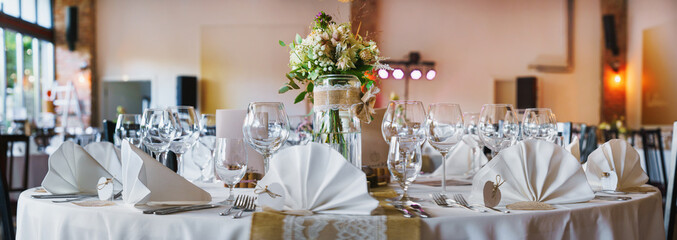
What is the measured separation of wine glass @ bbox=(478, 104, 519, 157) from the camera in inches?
56.1

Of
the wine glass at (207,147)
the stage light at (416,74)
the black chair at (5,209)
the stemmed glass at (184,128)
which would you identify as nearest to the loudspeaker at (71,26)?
the stage light at (416,74)

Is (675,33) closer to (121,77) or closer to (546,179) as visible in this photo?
(546,179)

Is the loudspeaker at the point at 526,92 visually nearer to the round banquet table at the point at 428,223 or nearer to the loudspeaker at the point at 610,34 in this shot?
the loudspeaker at the point at 610,34

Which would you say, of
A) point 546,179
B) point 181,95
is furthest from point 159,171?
point 181,95

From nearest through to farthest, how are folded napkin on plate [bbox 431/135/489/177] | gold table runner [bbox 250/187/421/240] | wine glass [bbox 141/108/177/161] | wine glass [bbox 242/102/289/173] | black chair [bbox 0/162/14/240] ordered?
gold table runner [bbox 250/187/421/240]
wine glass [bbox 242/102/289/173]
wine glass [bbox 141/108/177/161]
black chair [bbox 0/162/14/240]
folded napkin on plate [bbox 431/135/489/177]

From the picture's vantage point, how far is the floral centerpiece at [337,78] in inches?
54.6

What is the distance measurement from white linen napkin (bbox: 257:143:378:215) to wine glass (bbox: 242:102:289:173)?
169 millimetres

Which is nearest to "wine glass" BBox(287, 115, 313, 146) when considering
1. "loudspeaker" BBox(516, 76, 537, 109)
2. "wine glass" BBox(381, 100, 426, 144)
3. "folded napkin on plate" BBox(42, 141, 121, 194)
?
"wine glass" BBox(381, 100, 426, 144)

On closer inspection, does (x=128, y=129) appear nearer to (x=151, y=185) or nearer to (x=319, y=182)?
(x=151, y=185)

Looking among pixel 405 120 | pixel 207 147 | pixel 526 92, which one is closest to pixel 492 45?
pixel 526 92

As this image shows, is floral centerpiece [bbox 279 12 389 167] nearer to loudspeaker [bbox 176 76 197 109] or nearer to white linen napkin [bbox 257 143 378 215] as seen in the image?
white linen napkin [bbox 257 143 378 215]

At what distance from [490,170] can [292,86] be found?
2.40 ft

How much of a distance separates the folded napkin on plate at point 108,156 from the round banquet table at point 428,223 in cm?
34

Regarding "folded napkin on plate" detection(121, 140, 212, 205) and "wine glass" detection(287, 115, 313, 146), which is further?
"wine glass" detection(287, 115, 313, 146)
